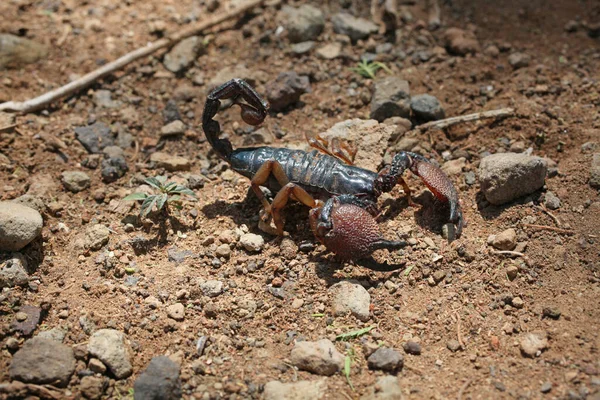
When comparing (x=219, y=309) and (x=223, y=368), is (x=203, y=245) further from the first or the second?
(x=223, y=368)

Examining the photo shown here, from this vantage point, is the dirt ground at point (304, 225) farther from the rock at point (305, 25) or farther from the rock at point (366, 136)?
the rock at point (366, 136)

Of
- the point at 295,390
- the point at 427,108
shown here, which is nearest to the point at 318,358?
the point at 295,390

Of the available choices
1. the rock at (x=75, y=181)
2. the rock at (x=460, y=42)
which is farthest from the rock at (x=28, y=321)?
the rock at (x=460, y=42)

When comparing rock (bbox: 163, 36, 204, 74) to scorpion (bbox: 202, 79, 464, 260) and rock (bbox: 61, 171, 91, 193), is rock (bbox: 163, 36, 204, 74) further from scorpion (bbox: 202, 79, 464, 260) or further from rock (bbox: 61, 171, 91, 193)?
rock (bbox: 61, 171, 91, 193)

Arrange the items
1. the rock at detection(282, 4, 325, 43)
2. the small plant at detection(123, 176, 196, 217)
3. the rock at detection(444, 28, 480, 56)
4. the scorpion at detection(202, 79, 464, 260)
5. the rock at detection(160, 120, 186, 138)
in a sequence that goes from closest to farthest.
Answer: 1. the scorpion at detection(202, 79, 464, 260)
2. the small plant at detection(123, 176, 196, 217)
3. the rock at detection(160, 120, 186, 138)
4. the rock at detection(444, 28, 480, 56)
5. the rock at detection(282, 4, 325, 43)

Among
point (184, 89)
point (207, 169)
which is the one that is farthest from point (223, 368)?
point (184, 89)

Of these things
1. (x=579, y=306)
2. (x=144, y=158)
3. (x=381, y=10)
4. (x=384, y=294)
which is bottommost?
(x=144, y=158)

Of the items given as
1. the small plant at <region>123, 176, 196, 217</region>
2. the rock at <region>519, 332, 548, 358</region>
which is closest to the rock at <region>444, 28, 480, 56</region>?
the small plant at <region>123, 176, 196, 217</region>
